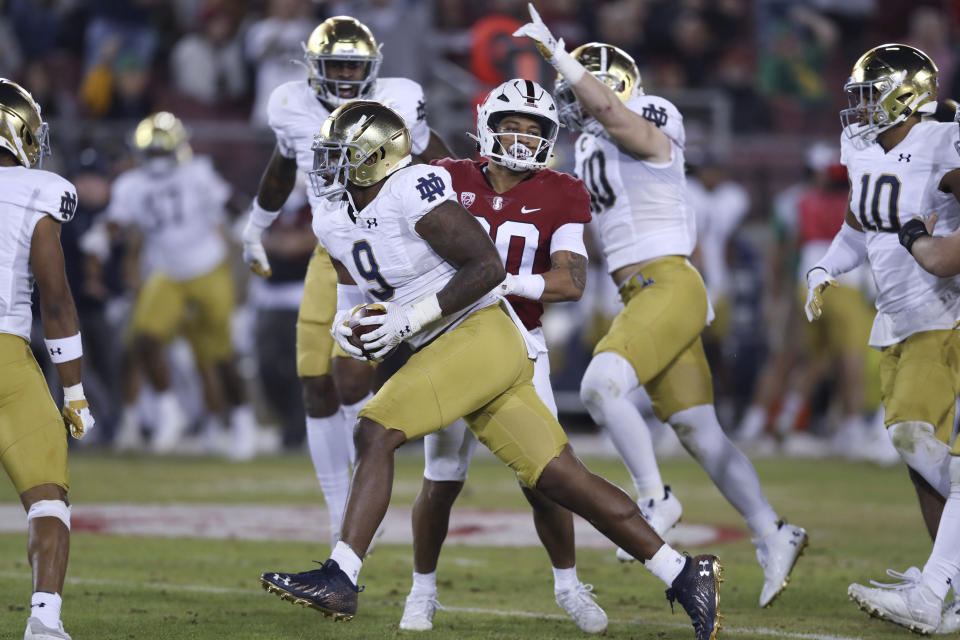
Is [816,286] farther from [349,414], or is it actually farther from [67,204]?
[67,204]

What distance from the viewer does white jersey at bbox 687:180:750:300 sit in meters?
10.6

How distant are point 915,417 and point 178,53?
31.8 ft

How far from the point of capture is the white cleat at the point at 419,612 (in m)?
4.58

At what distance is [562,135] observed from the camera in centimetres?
1195

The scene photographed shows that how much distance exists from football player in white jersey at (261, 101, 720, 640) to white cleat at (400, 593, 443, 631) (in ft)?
1.93

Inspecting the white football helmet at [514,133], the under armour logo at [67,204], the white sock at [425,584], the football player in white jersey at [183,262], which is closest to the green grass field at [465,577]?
the white sock at [425,584]

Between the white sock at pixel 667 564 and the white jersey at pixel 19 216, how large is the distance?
204 cm

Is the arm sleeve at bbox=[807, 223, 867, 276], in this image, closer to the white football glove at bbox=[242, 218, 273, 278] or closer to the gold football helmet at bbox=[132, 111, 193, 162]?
the white football glove at bbox=[242, 218, 273, 278]

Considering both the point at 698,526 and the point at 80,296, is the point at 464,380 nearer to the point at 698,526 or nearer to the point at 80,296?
the point at 698,526

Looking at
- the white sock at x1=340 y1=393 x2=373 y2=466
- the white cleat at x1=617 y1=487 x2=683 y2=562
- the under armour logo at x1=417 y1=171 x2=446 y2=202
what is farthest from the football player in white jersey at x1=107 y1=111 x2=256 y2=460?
the under armour logo at x1=417 y1=171 x2=446 y2=202

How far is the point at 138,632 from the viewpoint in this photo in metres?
4.46

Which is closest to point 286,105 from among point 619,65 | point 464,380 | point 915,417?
point 619,65

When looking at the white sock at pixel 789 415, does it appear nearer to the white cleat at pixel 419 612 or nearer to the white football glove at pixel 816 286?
the white football glove at pixel 816 286

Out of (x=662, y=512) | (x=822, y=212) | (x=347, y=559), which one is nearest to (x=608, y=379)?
(x=662, y=512)
